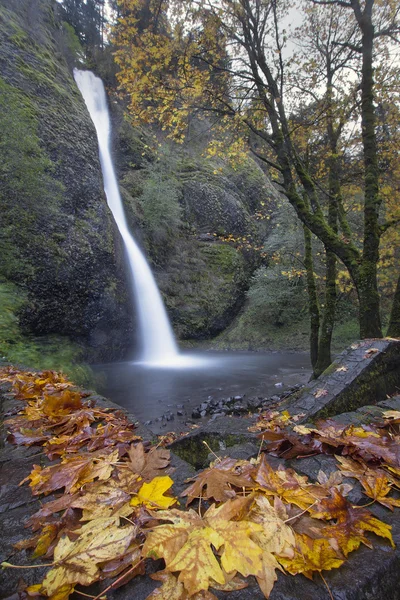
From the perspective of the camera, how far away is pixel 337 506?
3.34 ft

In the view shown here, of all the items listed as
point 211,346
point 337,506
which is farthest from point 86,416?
point 211,346

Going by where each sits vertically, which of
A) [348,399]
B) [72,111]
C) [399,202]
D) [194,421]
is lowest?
[194,421]

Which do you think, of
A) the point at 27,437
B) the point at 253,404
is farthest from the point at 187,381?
the point at 27,437

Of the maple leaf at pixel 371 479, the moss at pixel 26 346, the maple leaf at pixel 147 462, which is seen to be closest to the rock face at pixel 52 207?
the moss at pixel 26 346

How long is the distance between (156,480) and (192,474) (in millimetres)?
220

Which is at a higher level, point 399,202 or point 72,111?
point 72,111

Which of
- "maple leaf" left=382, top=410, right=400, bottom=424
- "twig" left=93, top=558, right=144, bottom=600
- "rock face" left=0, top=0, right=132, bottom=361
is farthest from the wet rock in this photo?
"rock face" left=0, top=0, right=132, bottom=361

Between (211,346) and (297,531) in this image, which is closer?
(297,531)

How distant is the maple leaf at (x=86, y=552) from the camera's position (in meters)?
0.76

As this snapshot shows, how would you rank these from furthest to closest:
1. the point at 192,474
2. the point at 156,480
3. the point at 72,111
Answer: the point at 72,111 < the point at 192,474 < the point at 156,480

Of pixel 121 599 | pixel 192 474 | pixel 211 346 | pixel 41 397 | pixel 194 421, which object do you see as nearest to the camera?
pixel 121 599

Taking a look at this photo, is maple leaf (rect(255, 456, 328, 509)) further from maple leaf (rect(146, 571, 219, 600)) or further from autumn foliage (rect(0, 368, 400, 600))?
maple leaf (rect(146, 571, 219, 600))

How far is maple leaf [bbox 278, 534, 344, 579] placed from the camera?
0.78 metres

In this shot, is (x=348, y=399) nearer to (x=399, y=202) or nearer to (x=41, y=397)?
(x=41, y=397)
